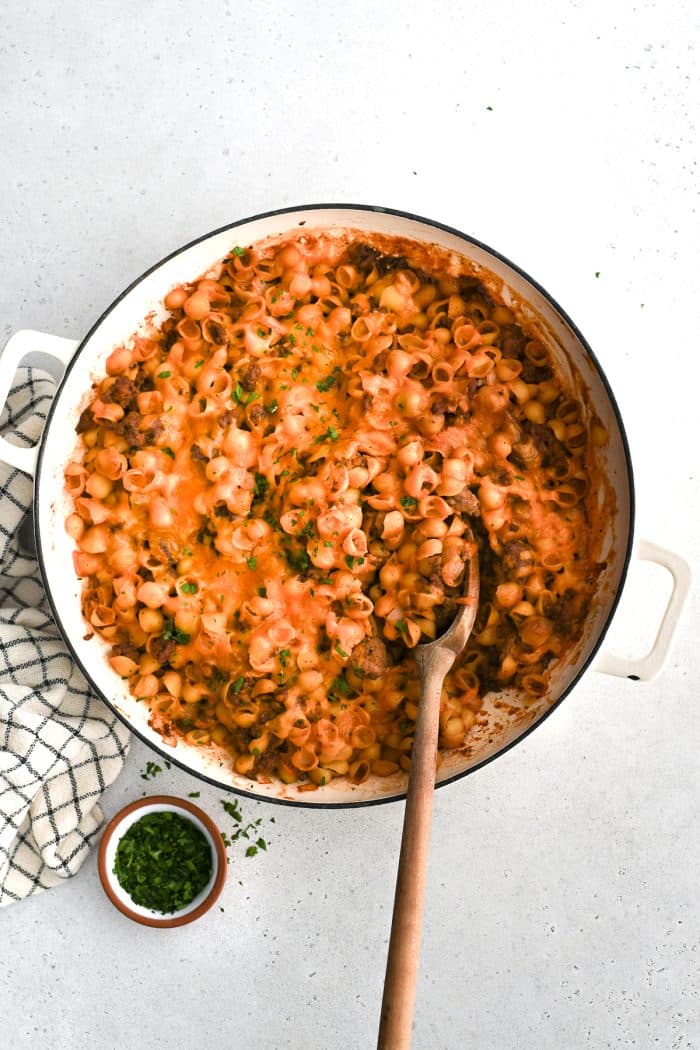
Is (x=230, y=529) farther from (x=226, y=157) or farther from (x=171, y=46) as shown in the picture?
(x=171, y=46)

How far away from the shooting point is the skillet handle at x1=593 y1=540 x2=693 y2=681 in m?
2.44

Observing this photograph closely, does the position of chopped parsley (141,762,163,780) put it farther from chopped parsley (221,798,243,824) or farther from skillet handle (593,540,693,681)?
skillet handle (593,540,693,681)

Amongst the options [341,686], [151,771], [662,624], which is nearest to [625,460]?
[662,624]

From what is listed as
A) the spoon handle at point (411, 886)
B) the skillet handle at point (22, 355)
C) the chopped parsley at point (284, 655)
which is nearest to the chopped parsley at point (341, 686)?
the chopped parsley at point (284, 655)

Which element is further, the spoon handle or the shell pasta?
the shell pasta

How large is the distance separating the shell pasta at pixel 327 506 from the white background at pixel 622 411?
12.9 inches

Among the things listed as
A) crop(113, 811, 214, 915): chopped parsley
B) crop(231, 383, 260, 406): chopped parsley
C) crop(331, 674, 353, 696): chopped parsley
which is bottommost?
crop(113, 811, 214, 915): chopped parsley

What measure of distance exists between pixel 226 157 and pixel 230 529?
4.07 ft

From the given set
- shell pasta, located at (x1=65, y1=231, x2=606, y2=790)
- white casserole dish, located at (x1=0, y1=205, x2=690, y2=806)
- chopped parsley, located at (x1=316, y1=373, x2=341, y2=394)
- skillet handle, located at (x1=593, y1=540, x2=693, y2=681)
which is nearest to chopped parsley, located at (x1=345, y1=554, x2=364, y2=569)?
shell pasta, located at (x1=65, y1=231, x2=606, y2=790)

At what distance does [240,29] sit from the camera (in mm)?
2992

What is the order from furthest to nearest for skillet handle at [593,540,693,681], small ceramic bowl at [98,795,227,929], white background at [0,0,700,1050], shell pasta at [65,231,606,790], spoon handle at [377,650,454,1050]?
white background at [0,0,700,1050]
small ceramic bowl at [98,795,227,929]
shell pasta at [65,231,606,790]
skillet handle at [593,540,693,681]
spoon handle at [377,650,454,1050]

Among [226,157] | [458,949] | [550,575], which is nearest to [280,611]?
[550,575]

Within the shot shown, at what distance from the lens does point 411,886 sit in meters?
2.17

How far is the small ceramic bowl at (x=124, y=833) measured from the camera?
2.75 metres
